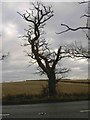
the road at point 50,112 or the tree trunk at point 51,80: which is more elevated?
the tree trunk at point 51,80

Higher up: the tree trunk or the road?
the tree trunk

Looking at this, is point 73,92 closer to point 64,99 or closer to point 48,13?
point 64,99

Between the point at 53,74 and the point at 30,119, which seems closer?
the point at 30,119

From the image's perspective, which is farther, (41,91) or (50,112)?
(41,91)

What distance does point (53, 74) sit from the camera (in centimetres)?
2988

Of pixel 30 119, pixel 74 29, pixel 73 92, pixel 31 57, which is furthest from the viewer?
pixel 31 57

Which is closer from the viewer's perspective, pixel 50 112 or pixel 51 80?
pixel 50 112

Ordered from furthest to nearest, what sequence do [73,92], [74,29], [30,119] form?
[73,92] < [74,29] < [30,119]

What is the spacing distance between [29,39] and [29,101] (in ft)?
26.2

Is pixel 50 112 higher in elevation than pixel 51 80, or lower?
lower

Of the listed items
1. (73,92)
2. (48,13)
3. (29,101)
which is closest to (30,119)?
(29,101)

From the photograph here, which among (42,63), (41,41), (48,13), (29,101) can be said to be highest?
(48,13)

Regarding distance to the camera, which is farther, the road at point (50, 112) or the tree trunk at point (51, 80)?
the tree trunk at point (51, 80)

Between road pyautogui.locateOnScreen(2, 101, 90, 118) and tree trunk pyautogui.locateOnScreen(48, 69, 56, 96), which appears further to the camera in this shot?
tree trunk pyautogui.locateOnScreen(48, 69, 56, 96)
